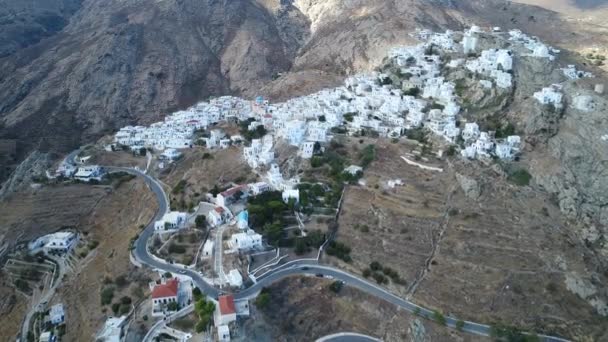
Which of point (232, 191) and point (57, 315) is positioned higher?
point (232, 191)

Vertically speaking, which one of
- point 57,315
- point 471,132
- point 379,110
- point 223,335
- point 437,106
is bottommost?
point 57,315

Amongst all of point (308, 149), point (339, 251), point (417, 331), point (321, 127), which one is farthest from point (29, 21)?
point (417, 331)

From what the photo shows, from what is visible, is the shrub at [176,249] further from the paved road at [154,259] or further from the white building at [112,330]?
the white building at [112,330]

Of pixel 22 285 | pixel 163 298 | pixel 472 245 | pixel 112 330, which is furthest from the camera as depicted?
pixel 22 285

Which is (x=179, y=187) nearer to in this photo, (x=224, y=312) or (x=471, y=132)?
(x=224, y=312)

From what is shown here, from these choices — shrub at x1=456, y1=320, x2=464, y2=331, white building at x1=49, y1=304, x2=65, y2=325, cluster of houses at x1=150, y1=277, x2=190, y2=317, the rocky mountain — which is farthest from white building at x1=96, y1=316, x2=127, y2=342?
the rocky mountain

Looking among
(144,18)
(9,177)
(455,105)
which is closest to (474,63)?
(455,105)
